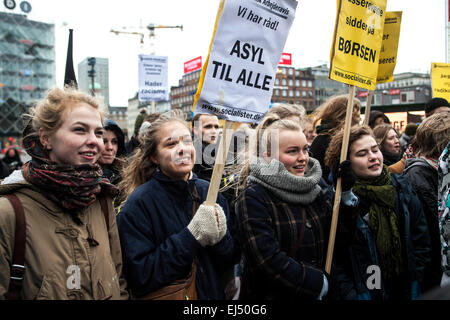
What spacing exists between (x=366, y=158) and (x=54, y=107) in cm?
239

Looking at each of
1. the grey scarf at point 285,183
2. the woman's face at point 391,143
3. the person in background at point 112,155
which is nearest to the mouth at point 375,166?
the grey scarf at point 285,183

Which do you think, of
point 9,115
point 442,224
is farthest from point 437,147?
point 9,115

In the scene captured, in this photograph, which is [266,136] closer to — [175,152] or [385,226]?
[175,152]

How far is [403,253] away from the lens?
293cm

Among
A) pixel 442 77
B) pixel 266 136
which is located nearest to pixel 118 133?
pixel 266 136

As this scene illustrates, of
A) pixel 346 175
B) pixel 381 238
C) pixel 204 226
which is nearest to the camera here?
pixel 204 226

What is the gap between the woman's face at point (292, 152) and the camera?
8.27 feet

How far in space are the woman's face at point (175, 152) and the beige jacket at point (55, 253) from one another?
2.11ft

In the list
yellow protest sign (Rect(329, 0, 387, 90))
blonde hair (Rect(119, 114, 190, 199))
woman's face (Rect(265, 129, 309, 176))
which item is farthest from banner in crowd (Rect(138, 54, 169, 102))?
woman's face (Rect(265, 129, 309, 176))

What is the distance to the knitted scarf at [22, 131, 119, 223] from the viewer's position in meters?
1.75

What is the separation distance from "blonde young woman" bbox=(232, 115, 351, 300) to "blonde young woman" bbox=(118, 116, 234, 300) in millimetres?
183

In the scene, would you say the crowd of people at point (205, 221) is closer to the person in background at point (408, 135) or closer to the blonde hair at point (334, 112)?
the blonde hair at point (334, 112)
